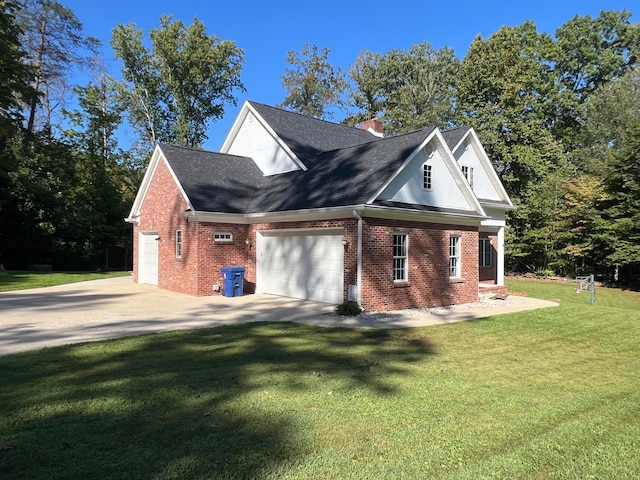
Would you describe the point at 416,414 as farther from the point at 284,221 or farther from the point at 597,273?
the point at 597,273

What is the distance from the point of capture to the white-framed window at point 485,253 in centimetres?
2005

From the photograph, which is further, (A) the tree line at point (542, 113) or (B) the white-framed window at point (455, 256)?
(A) the tree line at point (542, 113)

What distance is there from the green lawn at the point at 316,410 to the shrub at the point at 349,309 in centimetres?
320

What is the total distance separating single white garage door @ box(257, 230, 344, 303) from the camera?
44.7 ft

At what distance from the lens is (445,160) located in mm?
14727

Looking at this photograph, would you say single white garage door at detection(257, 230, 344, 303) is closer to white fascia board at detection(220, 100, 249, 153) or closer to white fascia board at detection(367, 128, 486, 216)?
white fascia board at detection(367, 128, 486, 216)

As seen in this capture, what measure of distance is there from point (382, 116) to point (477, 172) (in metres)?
21.4

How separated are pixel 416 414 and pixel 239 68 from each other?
138ft

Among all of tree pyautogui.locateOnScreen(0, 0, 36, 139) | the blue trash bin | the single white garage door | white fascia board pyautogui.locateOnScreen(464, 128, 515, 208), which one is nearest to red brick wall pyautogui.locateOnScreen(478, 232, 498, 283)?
white fascia board pyautogui.locateOnScreen(464, 128, 515, 208)

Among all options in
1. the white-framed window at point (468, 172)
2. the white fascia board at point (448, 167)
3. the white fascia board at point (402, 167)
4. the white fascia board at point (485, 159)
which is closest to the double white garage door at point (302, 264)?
the white fascia board at point (402, 167)

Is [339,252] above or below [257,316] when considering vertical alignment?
above

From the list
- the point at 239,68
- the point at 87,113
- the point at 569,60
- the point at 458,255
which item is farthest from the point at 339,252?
the point at 569,60

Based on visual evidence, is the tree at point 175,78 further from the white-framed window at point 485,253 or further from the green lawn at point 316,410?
the green lawn at point 316,410

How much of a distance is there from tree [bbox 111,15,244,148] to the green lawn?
1382 inches
